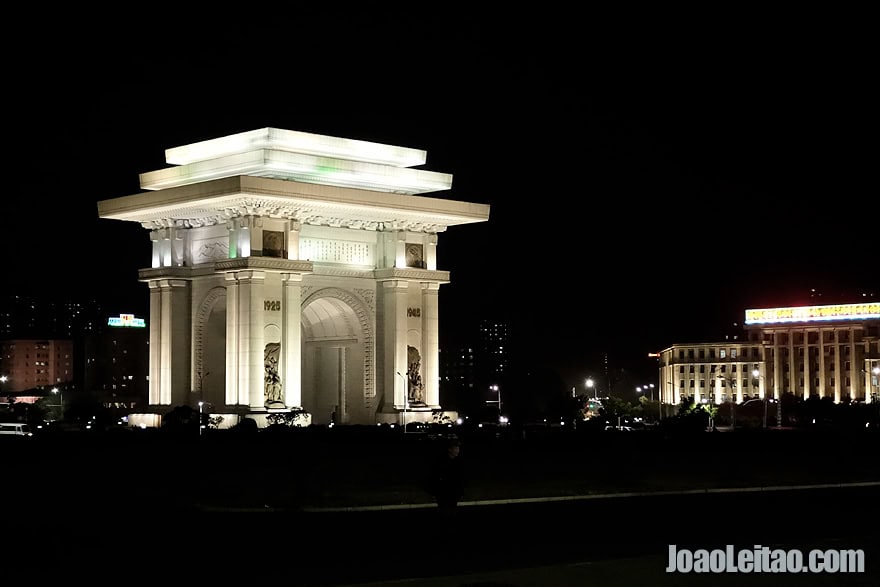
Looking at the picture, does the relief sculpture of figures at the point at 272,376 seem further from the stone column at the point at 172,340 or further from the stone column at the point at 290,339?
the stone column at the point at 172,340

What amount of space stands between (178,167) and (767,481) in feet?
104

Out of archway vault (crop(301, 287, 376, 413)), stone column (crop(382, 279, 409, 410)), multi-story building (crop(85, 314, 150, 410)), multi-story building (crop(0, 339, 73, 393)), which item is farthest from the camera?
multi-story building (crop(0, 339, 73, 393))

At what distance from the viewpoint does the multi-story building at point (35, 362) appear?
169000 mm

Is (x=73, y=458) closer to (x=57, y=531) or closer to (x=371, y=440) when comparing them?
(x=371, y=440)

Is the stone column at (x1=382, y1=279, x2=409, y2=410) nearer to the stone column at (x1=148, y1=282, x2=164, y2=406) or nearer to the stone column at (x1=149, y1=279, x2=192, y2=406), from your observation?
the stone column at (x1=149, y1=279, x2=192, y2=406)

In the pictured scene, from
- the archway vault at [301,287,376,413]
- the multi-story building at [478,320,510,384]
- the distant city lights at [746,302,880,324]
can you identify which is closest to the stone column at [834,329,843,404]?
the distant city lights at [746,302,880,324]

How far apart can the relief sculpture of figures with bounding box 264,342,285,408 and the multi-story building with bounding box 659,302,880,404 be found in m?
103

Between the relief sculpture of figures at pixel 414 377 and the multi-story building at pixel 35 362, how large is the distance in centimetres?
11291

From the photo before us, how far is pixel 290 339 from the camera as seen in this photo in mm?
56500

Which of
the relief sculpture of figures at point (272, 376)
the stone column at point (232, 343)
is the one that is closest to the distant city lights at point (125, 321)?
the stone column at point (232, 343)

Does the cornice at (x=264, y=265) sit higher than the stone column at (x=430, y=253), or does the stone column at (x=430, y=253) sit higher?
the stone column at (x=430, y=253)

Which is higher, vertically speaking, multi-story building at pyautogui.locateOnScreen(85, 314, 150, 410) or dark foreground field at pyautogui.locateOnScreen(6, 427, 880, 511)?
multi-story building at pyautogui.locateOnScreen(85, 314, 150, 410)

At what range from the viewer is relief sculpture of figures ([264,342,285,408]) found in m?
55.5

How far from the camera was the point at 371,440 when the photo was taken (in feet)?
141
